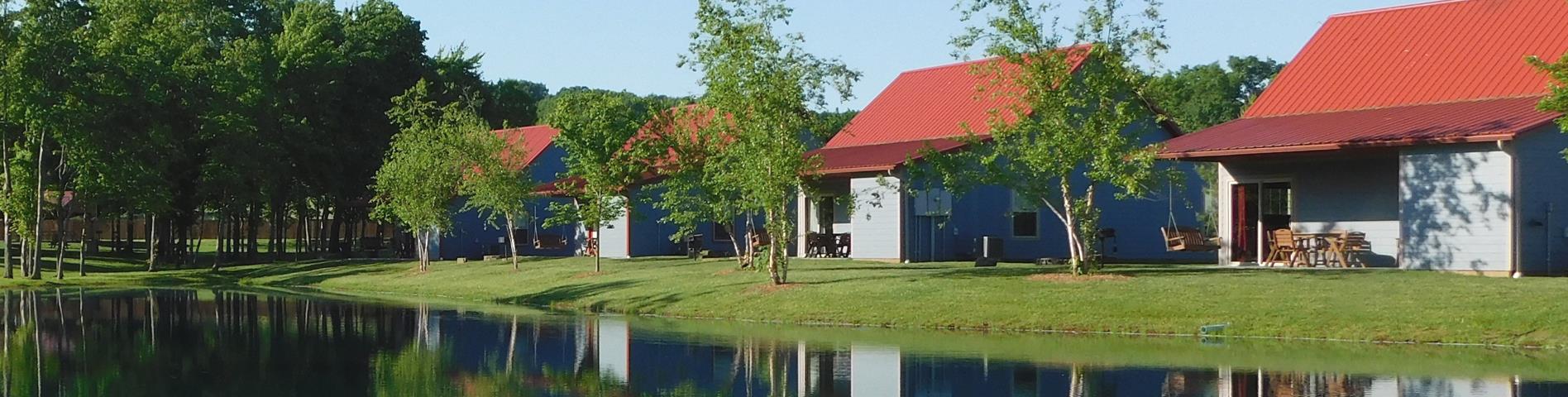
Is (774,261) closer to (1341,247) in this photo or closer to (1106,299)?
(1106,299)

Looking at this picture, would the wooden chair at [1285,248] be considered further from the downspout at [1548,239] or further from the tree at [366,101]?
the tree at [366,101]

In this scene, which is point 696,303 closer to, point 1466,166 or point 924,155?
point 924,155

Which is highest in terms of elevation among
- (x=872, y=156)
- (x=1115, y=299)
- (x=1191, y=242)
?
(x=872, y=156)

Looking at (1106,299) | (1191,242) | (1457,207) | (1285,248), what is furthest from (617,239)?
(1457,207)

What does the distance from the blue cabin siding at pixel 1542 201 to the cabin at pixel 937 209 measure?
409 inches

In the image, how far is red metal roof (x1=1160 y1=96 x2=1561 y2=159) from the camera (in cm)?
2717

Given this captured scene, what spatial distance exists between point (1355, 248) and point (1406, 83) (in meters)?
4.59

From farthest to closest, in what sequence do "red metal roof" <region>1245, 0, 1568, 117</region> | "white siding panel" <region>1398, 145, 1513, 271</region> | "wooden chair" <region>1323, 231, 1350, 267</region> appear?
"red metal roof" <region>1245, 0, 1568, 117</region> < "wooden chair" <region>1323, 231, 1350, 267</region> < "white siding panel" <region>1398, 145, 1513, 271</region>

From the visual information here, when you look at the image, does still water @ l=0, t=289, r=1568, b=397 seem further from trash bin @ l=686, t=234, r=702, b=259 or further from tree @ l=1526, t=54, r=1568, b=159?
trash bin @ l=686, t=234, r=702, b=259

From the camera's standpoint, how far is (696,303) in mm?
29234

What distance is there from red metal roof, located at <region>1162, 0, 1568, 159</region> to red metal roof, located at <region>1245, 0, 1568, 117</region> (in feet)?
0.07

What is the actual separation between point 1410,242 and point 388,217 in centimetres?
2867

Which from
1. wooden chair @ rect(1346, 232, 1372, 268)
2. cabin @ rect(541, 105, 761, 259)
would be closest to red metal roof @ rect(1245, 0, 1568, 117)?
wooden chair @ rect(1346, 232, 1372, 268)

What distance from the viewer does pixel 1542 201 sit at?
27531mm
